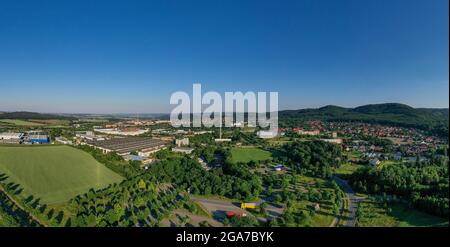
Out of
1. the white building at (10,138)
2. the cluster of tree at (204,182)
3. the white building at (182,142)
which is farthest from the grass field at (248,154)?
the white building at (10,138)

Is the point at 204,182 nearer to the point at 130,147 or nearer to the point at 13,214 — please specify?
the point at 13,214

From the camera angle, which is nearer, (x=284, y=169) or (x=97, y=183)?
(x=97, y=183)

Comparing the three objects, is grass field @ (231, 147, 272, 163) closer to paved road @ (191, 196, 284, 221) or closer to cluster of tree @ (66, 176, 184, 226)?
paved road @ (191, 196, 284, 221)

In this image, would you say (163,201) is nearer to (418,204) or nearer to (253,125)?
(418,204)

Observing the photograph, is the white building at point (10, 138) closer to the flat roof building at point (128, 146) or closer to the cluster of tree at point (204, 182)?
the flat roof building at point (128, 146)

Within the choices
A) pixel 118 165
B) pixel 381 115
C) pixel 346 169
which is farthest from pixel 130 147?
pixel 381 115
